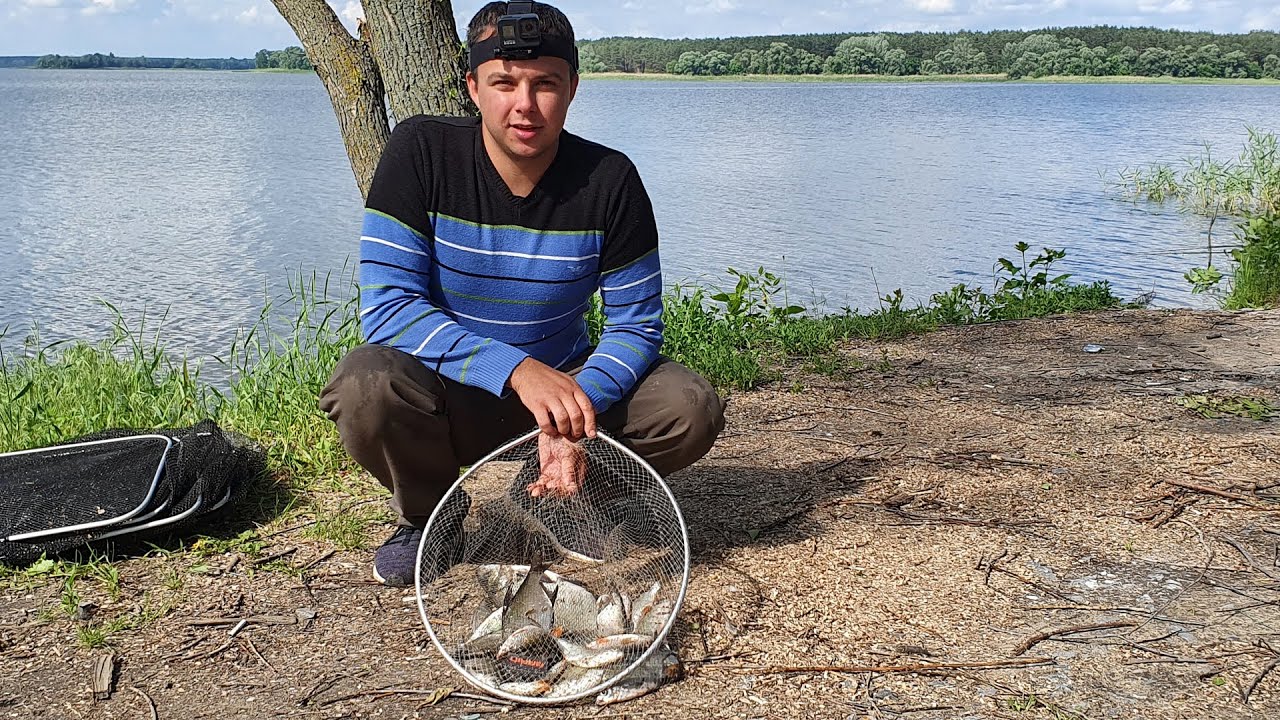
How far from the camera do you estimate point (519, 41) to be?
101 inches

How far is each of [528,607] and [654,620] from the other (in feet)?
1.00

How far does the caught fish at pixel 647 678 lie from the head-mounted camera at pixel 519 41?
1453 millimetres

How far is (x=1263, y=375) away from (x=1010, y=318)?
1.85m

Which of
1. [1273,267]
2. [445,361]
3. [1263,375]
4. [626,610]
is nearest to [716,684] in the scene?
[626,610]

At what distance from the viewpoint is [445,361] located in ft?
8.83

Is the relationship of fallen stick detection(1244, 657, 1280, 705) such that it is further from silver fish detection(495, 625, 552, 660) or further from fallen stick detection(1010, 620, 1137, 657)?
silver fish detection(495, 625, 552, 660)

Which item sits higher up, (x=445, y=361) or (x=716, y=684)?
(x=445, y=361)

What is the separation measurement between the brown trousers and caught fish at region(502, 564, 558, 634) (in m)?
0.42

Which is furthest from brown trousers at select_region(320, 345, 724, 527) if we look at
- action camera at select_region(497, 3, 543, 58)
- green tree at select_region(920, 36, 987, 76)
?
green tree at select_region(920, 36, 987, 76)

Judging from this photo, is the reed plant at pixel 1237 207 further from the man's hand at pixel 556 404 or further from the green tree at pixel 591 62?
the green tree at pixel 591 62

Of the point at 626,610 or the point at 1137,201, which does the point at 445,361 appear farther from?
the point at 1137,201

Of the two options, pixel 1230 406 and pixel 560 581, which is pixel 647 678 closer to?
pixel 560 581

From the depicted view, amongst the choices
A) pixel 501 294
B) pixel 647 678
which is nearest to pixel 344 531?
pixel 501 294

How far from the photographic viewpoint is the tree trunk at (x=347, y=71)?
4.35 meters
